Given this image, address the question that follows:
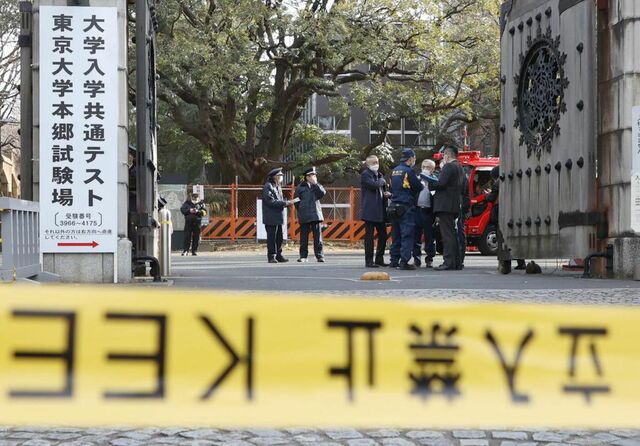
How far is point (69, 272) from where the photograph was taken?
10.9m

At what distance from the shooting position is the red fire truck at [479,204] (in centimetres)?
2392

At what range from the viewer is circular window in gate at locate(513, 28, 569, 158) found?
42.5ft

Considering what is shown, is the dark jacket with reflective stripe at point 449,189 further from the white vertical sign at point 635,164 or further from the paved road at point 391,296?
the white vertical sign at point 635,164

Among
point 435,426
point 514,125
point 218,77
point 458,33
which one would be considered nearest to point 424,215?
point 514,125

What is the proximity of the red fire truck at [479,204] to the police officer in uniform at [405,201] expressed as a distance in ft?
27.6

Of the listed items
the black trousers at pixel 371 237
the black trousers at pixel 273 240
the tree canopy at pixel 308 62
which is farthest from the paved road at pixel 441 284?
the tree canopy at pixel 308 62

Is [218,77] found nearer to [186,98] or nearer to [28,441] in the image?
[186,98]

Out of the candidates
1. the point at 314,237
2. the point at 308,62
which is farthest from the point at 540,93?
the point at 308,62

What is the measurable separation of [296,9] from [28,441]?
92.3 ft

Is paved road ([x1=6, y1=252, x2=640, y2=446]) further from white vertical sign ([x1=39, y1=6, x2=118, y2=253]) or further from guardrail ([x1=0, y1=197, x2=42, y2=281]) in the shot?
guardrail ([x1=0, y1=197, x2=42, y2=281])

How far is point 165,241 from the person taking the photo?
12.8 meters

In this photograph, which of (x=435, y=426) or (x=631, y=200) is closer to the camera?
(x=435, y=426)

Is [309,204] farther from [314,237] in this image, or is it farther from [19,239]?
[19,239]

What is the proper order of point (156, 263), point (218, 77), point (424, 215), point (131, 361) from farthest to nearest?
point (218, 77), point (424, 215), point (156, 263), point (131, 361)
